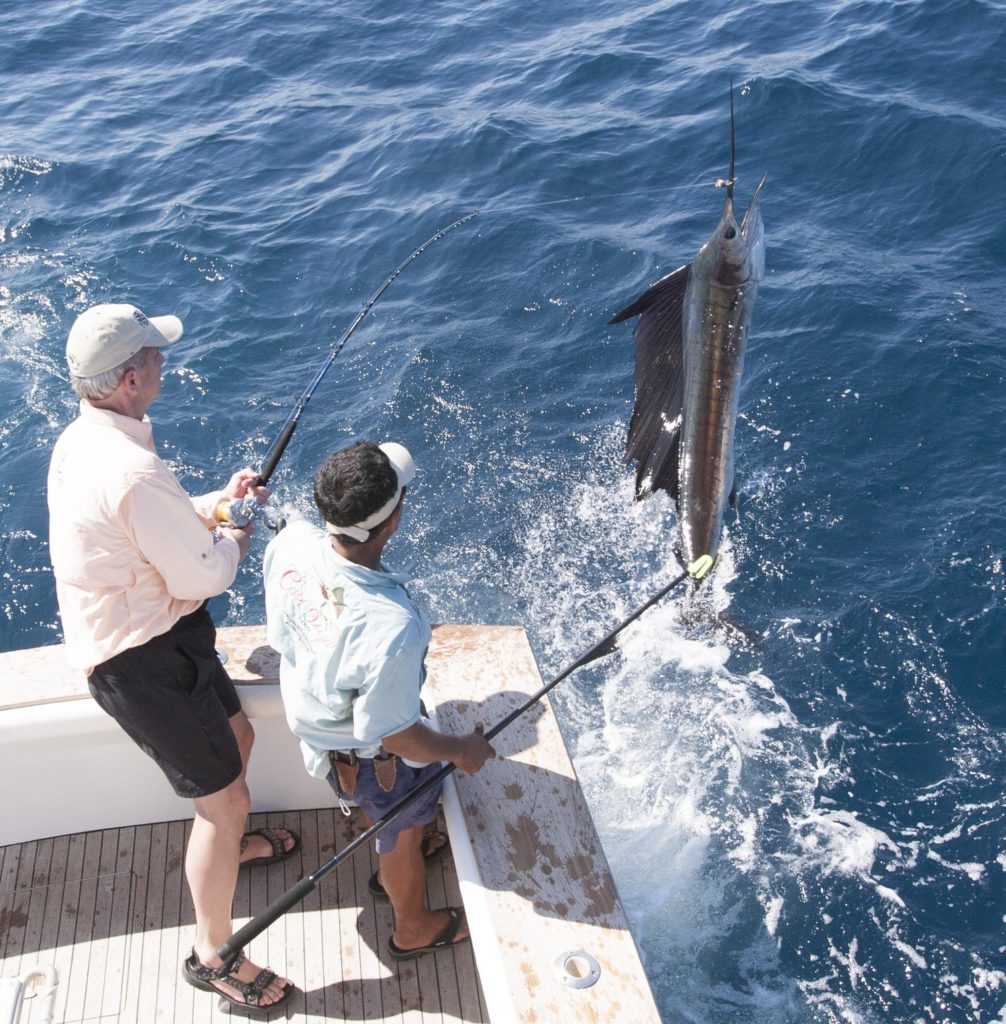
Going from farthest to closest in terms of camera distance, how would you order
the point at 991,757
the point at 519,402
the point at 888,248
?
1. the point at 888,248
2. the point at 519,402
3. the point at 991,757

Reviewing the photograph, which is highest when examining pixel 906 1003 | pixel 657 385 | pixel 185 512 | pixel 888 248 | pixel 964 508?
pixel 185 512

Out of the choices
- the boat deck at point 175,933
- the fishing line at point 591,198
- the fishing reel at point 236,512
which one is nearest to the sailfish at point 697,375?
the fishing reel at point 236,512

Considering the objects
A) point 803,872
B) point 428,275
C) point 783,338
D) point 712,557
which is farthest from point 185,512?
point 428,275

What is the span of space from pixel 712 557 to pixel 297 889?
1.35 meters

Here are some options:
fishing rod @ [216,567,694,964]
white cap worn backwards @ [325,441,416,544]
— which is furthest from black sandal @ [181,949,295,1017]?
white cap worn backwards @ [325,441,416,544]

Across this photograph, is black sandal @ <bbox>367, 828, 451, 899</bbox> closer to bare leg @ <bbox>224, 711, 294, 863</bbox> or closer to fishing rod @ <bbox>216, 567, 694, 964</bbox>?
bare leg @ <bbox>224, 711, 294, 863</bbox>

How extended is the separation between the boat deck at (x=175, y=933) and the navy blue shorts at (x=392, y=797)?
46cm

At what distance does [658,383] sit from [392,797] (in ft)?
4.56

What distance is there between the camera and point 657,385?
2912 mm

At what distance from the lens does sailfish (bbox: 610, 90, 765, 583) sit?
2576 millimetres

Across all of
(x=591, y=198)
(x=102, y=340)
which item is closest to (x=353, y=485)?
(x=102, y=340)

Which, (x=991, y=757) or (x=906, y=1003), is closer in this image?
(x=906, y=1003)

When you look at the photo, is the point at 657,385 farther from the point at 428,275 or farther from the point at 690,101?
the point at 690,101

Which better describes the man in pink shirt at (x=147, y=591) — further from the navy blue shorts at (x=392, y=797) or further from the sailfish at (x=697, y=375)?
the sailfish at (x=697, y=375)
